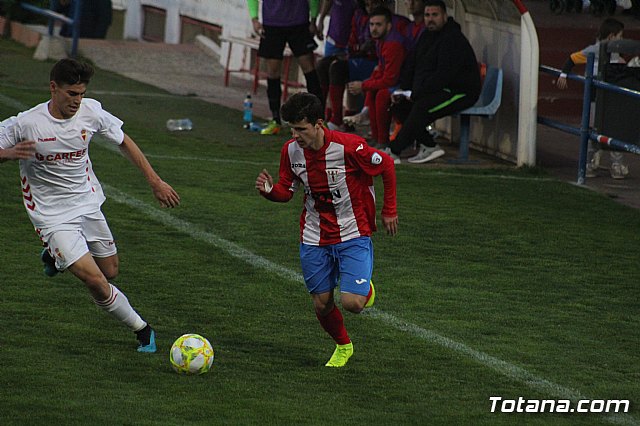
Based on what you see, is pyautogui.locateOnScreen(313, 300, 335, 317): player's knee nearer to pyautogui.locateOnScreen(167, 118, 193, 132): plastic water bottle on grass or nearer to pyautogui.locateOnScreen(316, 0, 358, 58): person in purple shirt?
pyautogui.locateOnScreen(167, 118, 193, 132): plastic water bottle on grass

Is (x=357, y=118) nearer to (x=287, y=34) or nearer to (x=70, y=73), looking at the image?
(x=287, y=34)

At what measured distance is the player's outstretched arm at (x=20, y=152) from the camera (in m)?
6.43

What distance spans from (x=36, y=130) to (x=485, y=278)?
3464 mm

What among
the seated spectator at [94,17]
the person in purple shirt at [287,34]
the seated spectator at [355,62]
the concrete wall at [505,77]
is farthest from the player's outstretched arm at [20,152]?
the seated spectator at [94,17]

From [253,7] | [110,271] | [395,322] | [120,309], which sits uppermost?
[253,7]

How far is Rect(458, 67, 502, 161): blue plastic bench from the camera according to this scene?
43.7 feet

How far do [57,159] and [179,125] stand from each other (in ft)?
27.1

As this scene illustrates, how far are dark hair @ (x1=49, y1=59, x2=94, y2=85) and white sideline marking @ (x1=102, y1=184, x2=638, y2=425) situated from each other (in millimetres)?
2306

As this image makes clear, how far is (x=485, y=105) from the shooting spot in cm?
1346

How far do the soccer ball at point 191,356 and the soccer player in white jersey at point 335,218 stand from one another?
0.64m

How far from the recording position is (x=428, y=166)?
13250 mm

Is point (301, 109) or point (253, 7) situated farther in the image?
point (253, 7)

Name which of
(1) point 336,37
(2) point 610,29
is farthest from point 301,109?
(1) point 336,37

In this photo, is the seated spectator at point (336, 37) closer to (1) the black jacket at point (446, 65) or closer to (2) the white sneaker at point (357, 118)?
(2) the white sneaker at point (357, 118)
